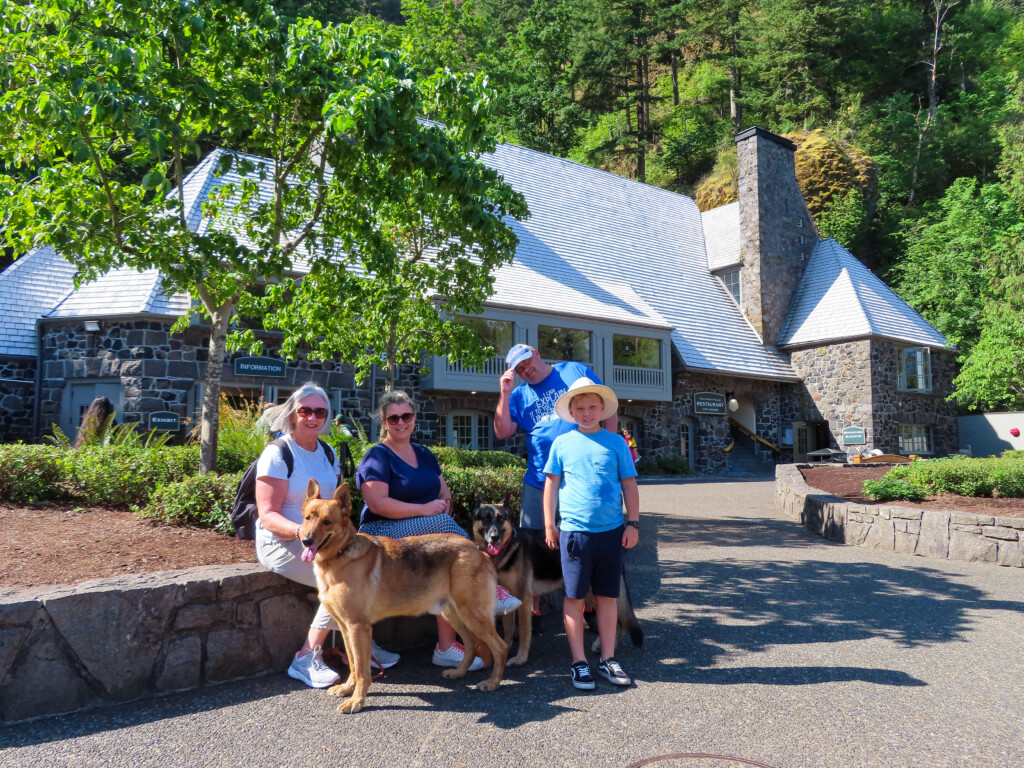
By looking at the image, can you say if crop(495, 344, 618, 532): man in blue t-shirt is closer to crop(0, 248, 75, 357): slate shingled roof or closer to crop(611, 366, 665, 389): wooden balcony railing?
crop(0, 248, 75, 357): slate shingled roof

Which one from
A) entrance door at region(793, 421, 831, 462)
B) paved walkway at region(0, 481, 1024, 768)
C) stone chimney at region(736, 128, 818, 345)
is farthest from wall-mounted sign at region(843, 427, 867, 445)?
paved walkway at region(0, 481, 1024, 768)

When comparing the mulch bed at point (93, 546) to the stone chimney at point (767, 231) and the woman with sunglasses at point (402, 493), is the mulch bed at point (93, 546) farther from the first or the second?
the stone chimney at point (767, 231)

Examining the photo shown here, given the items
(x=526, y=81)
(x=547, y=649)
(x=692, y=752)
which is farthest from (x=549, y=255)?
(x=526, y=81)

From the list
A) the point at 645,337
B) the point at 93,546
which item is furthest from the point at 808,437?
the point at 93,546

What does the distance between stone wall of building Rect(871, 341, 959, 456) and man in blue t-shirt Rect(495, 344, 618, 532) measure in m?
22.2

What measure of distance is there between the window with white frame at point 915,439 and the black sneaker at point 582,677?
24663mm

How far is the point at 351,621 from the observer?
3803mm

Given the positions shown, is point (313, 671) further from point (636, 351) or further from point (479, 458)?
point (636, 351)

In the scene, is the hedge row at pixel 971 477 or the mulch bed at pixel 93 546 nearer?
the mulch bed at pixel 93 546

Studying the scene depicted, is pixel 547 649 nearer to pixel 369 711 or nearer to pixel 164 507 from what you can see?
pixel 369 711

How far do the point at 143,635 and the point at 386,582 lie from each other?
1.35 meters

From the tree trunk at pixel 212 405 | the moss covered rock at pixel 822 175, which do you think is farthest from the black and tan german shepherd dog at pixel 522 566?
the moss covered rock at pixel 822 175

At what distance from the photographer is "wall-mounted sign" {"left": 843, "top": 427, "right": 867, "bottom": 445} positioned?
24.1 metres

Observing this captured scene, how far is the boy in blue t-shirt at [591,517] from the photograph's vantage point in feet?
14.0
